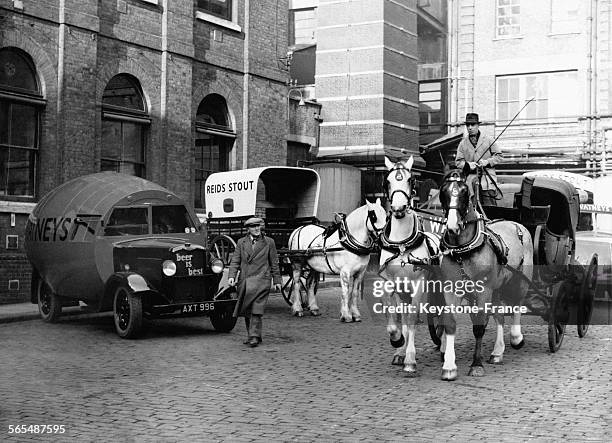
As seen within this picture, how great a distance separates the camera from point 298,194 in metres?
17.9

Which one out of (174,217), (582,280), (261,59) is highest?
(261,59)

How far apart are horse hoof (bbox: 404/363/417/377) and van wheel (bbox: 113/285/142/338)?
446 centimetres

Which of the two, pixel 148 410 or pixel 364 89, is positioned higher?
pixel 364 89

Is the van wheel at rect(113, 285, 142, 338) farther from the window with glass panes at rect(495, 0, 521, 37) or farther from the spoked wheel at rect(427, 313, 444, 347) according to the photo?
the window with glass panes at rect(495, 0, 521, 37)

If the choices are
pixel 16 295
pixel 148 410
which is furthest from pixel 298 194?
pixel 148 410

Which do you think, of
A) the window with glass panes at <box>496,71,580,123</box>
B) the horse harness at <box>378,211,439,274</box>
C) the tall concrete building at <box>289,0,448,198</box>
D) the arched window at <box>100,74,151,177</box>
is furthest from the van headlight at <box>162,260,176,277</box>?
the window with glass panes at <box>496,71,580,123</box>

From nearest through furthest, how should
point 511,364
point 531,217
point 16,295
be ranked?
1. point 511,364
2. point 531,217
3. point 16,295

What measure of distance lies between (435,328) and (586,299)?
306cm

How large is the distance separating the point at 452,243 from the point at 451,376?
1547mm

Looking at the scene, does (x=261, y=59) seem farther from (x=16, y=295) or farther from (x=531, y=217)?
(x=531, y=217)

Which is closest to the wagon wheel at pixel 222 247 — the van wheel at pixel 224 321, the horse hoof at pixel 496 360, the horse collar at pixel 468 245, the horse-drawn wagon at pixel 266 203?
the horse-drawn wagon at pixel 266 203

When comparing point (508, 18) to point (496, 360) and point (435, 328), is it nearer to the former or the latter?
point (435, 328)

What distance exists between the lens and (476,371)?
31.2 ft

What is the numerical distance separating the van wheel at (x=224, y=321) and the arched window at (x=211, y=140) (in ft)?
27.6
